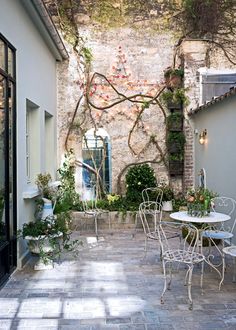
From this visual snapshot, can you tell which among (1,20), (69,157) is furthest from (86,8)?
(1,20)

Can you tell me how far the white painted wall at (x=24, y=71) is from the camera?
493 cm

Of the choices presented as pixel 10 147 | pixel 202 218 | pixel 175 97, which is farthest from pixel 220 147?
pixel 10 147

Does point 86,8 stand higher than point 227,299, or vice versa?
point 86,8

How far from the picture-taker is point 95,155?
8.88m

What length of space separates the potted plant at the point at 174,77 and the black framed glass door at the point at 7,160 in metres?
4.56

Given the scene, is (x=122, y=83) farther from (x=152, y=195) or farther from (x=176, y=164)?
(x=152, y=195)

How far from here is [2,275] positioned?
4.48 meters

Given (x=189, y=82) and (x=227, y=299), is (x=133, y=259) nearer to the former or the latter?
(x=227, y=299)

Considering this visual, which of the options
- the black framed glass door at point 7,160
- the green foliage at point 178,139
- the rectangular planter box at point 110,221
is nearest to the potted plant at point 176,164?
the green foliage at point 178,139

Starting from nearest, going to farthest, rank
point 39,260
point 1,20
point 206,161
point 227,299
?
1. point 227,299
2. point 1,20
3. point 39,260
4. point 206,161

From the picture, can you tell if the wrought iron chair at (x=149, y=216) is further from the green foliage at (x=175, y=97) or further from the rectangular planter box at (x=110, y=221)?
the green foliage at (x=175, y=97)

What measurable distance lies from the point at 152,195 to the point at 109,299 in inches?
176

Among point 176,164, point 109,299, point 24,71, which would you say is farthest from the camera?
point 176,164

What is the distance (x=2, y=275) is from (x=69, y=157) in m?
4.56
